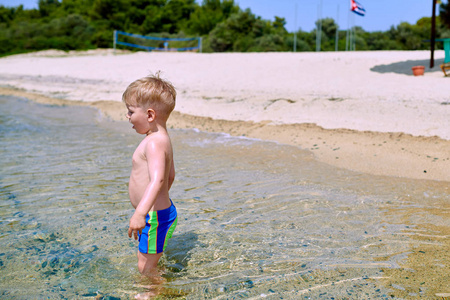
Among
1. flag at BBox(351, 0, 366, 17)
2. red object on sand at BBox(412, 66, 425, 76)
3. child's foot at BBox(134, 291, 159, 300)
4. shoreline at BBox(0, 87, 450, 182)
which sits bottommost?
child's foot at BBox(134, 291, 159, 300)

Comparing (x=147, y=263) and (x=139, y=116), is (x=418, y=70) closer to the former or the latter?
(x=139, y=116)

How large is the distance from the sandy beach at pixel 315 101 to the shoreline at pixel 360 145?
1 centimetres

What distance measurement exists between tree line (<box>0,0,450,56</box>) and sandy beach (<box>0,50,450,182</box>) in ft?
54.5

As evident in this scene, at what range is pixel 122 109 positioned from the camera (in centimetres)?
1225

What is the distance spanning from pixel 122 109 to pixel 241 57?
8.22 metres

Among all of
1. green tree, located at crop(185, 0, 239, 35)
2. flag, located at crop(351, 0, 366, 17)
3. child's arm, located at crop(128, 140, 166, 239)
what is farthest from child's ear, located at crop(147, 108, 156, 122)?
green tree, located at crop(185, 0, 239, 35)

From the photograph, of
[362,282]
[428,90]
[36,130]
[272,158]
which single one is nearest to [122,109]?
[36,130]

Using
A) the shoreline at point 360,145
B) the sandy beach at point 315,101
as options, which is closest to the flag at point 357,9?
the sandy beach at point 315,101

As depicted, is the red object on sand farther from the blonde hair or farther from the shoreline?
the blonde hair

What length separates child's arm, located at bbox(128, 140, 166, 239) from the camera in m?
2.40

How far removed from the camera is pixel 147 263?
268cm

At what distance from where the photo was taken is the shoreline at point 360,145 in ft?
18.4

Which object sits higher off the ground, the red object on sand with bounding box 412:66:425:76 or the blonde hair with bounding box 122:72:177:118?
the red object on sand with bounding box 412:66:425:76

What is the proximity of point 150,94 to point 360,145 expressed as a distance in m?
5.05
